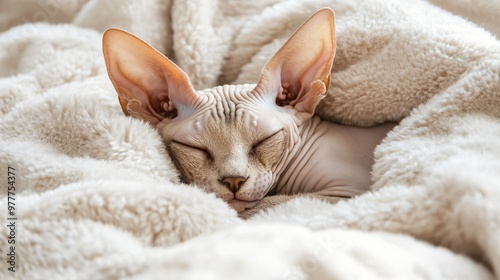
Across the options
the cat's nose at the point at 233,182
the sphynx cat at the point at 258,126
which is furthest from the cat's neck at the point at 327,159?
the cat's nose at the point at 233,182

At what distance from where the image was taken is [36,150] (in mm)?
901

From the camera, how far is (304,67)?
41.4 inches

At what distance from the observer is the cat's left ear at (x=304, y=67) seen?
98cm

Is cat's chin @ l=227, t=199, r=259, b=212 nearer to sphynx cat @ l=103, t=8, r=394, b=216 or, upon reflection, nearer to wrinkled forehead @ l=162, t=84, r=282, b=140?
sphynx cat @ l=103, t=8, r=394, b=216

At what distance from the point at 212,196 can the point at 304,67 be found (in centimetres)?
38

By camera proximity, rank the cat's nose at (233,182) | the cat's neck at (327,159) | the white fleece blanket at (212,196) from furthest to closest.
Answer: the cat's neck at (327,159)
the cat's nose at (233,182)
the white fleece blanket at (212,196)

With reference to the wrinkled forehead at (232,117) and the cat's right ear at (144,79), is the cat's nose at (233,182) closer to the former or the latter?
the wrinkled forehead at (232,117)

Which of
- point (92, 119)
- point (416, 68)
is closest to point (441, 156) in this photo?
point (416, 68)

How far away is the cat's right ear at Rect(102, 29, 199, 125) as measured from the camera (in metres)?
0.96

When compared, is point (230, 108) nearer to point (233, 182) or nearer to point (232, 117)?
point (232, 117)

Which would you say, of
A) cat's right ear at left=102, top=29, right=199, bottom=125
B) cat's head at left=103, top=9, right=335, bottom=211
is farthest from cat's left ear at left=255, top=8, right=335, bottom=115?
cat's right ear at left=102, top=29, right=199, bottom=125

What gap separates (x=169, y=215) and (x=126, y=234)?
62 mm

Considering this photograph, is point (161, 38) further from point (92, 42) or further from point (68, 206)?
point (68, 206)

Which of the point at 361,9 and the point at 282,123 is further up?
the point at 361,9
